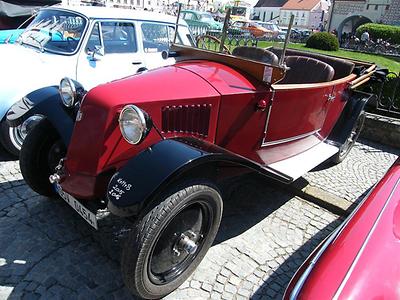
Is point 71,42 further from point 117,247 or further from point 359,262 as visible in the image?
point 359,262

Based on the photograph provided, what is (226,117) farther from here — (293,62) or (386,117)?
(386,117)

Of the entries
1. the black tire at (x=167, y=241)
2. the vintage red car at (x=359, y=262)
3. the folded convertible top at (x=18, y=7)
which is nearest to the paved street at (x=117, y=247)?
the black tire at (x=167, y=241)

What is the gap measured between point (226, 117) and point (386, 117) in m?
4.17

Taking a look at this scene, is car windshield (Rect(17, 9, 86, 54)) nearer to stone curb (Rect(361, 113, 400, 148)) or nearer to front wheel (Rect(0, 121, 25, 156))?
front wheel (Rect(0, 121, 25, 156))

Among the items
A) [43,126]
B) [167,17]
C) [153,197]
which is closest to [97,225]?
[153,197]

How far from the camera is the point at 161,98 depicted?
2.52 metres

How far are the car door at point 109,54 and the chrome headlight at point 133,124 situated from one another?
275cm

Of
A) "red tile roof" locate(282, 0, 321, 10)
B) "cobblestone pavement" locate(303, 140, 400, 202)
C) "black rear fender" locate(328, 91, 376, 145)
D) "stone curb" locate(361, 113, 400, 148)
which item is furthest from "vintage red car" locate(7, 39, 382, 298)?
"red tile roof" locate(282, 0, 321, 10)

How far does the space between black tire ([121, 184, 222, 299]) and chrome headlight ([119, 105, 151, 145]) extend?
415 mm

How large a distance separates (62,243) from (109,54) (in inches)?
121

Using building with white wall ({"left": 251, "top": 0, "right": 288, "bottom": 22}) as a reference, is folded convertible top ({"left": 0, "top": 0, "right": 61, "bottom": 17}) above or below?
below

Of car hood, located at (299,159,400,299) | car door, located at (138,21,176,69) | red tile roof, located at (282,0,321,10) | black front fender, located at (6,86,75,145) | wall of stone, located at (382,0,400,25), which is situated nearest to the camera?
car hood, located at (299,159,400,299)

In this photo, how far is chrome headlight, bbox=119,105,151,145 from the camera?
7.08 feet

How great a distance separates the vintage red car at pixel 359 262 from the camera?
1691mm
